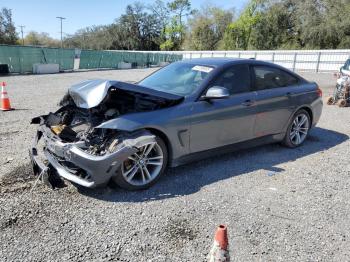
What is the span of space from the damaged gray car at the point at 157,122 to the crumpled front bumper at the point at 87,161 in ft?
0.04

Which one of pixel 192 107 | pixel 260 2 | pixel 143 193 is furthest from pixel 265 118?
pixel 260 2

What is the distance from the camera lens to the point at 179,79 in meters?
4.81

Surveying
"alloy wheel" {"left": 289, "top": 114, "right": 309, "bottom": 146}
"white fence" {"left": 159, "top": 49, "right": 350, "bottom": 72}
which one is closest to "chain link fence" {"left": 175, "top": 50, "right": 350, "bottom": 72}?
"white fence" {"left": 159, "top": 49, "right": 350, "bottom": 72}

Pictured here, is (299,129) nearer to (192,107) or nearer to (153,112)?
(192,107)

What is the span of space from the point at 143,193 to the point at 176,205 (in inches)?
18.6

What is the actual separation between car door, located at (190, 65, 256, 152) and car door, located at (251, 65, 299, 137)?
0.59ft

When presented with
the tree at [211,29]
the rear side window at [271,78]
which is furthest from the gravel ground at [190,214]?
the tree at [211,29]

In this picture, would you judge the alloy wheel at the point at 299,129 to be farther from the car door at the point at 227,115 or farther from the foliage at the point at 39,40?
the foliage at the point at 39,40

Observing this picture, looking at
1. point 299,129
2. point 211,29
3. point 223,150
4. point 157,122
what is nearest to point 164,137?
point 157,122

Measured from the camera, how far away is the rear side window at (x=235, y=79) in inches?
184

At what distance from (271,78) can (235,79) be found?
3.04 feet

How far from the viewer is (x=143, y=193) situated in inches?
153

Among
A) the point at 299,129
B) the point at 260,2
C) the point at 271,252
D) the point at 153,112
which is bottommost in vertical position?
the point at 271,252

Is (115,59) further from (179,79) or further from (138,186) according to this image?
(138,186)
